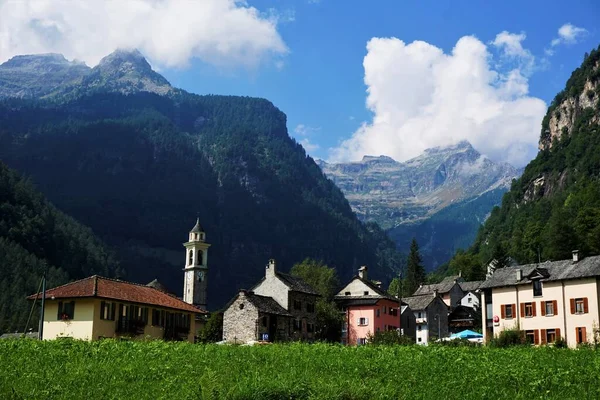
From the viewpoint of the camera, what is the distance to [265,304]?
7800 cm

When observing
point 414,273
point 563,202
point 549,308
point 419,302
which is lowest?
point 549,308

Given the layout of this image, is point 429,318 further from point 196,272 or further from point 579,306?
point 579,306

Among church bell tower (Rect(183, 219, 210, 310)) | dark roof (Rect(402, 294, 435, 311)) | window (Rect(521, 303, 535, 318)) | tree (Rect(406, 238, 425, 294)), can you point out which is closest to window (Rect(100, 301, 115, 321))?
window (Rect(521, 303, 535, 318))

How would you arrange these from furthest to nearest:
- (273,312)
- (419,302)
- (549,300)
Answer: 1. (419,302)
2. (273,312)
3. (549,300)

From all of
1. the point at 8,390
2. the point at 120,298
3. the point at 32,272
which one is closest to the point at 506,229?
the point at 32,272

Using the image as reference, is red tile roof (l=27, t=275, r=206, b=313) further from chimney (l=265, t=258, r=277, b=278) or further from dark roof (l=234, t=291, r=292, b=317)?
chimney (l=265, t=258, r=277, b=278)

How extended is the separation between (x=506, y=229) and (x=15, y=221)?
12401cm

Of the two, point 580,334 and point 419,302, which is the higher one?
point 419,302

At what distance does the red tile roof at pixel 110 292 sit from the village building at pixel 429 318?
2077 inches

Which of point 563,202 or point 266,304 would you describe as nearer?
point 266,304

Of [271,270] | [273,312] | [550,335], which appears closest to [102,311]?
[273,312]

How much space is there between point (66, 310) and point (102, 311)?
2.80 m

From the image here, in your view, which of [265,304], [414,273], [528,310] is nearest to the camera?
[528,310]

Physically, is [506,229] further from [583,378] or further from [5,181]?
[583,378]
